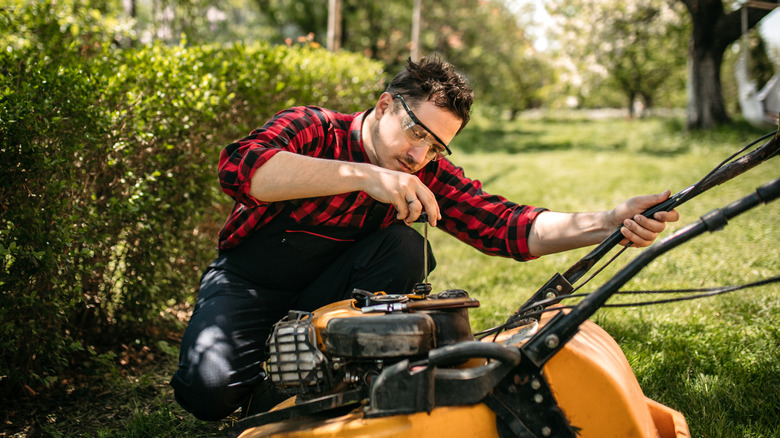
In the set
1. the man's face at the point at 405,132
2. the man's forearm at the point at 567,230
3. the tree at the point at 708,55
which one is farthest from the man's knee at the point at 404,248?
the tree at the point at 708,55

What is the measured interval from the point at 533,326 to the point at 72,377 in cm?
243

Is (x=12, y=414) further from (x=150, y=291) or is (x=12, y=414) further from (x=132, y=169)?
(x=132, y=169)

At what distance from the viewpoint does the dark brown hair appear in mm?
2318

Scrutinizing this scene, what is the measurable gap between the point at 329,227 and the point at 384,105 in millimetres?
569

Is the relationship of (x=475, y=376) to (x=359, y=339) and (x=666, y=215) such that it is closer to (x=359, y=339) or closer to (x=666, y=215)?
(x=359, y=339)

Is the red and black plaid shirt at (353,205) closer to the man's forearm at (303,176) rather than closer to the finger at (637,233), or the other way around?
the man's forearm at (303,176)

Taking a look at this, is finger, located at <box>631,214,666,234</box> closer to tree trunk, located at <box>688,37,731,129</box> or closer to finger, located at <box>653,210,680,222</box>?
finger, located at <box>653,210,680,222</box>

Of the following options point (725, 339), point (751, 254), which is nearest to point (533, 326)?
point (725, 339)

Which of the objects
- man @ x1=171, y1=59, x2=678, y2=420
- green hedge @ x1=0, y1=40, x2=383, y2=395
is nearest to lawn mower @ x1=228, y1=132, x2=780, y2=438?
man @ x1=171, y1=59, x2=678, y2=420

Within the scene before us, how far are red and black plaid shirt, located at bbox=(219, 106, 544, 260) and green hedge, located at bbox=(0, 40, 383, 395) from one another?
768mm

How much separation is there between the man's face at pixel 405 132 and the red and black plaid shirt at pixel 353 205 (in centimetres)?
17

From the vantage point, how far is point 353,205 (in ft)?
8.18

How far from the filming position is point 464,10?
60.2 ft

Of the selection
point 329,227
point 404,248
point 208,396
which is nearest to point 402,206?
point 404,248
